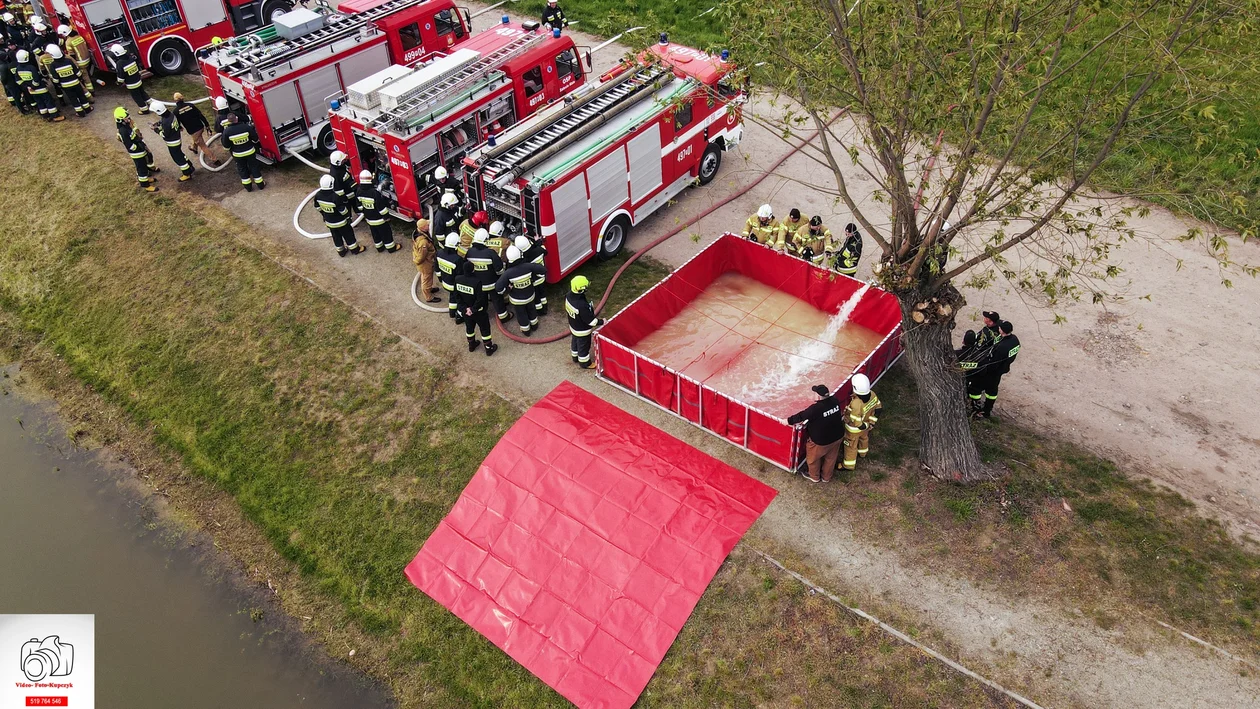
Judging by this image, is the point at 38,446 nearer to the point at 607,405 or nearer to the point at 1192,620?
the point at 607,405

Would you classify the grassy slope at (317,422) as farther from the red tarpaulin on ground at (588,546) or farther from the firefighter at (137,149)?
the firefighter at (137,149)

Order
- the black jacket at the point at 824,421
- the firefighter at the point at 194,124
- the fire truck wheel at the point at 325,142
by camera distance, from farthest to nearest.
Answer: the fire truck wheel at the point at 325,142 < the firefighter at the point at 194,124 < the black jacket at the point at 824,421

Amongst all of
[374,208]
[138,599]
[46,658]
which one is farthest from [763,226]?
[46,658]

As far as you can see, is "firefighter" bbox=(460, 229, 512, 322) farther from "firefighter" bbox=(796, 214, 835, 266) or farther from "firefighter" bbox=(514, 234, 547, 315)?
"firefighter" bbox=(796, 214, 835, 266)

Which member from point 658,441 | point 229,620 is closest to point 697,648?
point 658,441

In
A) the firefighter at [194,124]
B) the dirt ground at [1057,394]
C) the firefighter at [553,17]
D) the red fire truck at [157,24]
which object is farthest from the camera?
the firefighter at [553,17]

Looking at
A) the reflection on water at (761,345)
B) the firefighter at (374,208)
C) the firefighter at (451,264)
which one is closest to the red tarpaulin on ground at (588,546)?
the reflection on water at (761,345)
